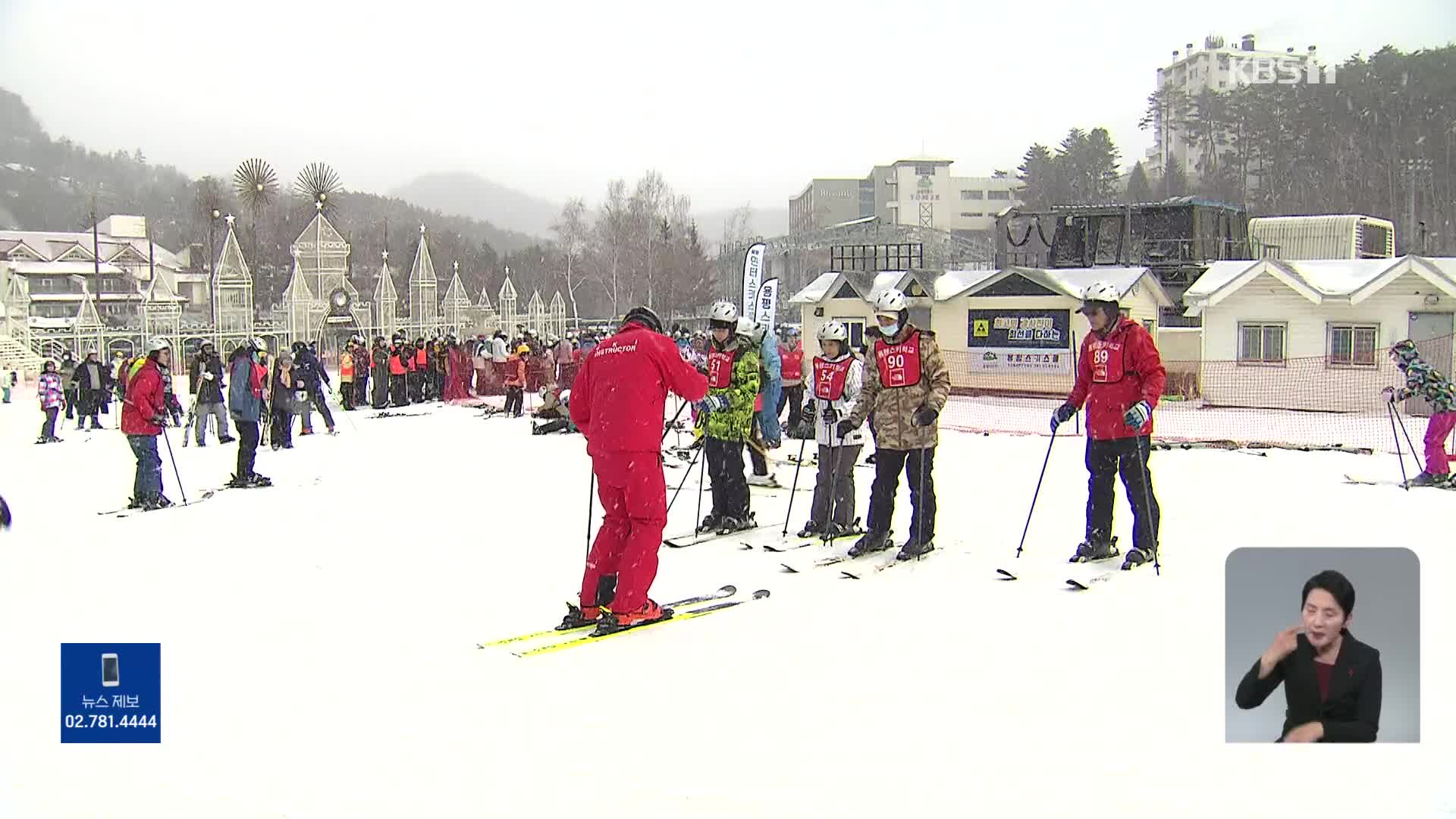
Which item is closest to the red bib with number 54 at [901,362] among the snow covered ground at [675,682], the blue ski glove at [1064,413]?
the blue ski glove at [1064,413]

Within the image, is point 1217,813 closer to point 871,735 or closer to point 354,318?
point 871,735

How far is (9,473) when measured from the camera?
9680mm

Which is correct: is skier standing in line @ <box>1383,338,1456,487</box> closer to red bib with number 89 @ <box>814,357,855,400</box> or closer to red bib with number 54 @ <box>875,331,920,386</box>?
red bib with number 54 @ <box>875,331,920,386</box>

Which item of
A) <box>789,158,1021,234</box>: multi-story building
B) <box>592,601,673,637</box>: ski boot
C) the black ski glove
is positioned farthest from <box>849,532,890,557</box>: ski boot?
<box>789,158,1021,234</box>: multi-story building

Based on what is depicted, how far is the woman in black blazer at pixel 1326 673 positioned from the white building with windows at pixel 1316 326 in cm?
1751

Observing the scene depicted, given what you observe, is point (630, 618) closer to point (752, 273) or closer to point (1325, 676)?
point (1325, 676)

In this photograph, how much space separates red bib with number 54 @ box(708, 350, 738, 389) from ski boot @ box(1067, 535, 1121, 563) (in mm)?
2921

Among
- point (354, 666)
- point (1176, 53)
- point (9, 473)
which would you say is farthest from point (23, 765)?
point (9, 473)

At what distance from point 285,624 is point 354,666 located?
2.90ft

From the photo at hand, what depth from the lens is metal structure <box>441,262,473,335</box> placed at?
3625 cm

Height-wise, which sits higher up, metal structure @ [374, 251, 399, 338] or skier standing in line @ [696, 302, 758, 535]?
metal structure @ [374, 251, 399, 338]

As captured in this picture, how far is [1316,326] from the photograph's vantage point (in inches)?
774

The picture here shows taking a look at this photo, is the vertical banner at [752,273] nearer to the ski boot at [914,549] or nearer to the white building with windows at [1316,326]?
the ski boot at [914,549]

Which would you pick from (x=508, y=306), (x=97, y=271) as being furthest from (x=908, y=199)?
(x=508, y=306)
